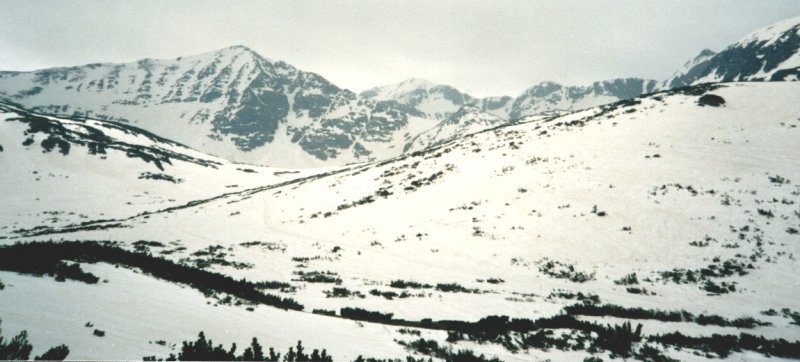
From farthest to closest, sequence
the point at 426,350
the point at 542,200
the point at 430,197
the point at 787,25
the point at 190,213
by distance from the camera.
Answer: the point at 787,25 → the point at 190,213 → the point at 430,197 → the point at 542,200 → the point at 426,350

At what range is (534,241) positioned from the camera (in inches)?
1054

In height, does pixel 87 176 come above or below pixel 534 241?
above

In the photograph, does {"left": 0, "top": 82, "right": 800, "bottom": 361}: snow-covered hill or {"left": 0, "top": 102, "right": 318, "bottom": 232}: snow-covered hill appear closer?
{"left": 0, "top": 82, "right": 800, "bottom": 361}: snow-covered hill

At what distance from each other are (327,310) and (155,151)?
124 meters

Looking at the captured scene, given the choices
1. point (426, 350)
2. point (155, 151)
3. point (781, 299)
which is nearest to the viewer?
point (426, 350)

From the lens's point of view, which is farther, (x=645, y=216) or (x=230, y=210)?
(x=230, y=210)

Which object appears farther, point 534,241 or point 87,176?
point 87,176

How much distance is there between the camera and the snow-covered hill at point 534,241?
9906 millimetres

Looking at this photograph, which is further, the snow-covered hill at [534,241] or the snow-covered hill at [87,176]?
the snow-covered hill at [87,176]

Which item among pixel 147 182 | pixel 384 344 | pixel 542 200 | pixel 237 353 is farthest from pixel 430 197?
pixel 147 182

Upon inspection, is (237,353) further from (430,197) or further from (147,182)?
(147,182)

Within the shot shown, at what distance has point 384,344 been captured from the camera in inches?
370

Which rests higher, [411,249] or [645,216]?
[645,216]

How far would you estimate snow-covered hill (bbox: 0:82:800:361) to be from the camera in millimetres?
9906
